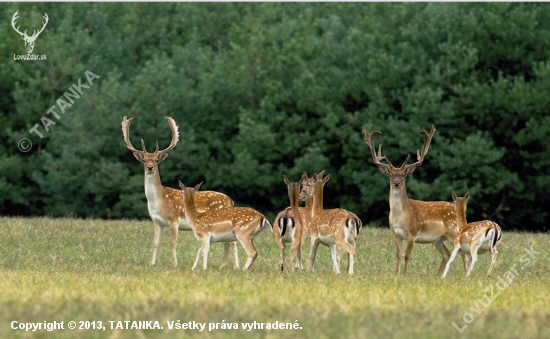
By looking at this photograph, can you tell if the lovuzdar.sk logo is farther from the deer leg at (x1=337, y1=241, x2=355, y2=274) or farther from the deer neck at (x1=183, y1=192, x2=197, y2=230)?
the deer leg at (x1=337, y1=241, x2=355, y2=274)

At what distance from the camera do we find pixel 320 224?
1180 centimetres

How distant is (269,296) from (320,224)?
3.05m

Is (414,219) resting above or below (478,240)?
above

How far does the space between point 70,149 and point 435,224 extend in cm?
2295

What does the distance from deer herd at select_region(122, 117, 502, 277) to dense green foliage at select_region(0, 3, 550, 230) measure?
16.9 m

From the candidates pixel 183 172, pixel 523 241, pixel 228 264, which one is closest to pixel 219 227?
pixel 228 264

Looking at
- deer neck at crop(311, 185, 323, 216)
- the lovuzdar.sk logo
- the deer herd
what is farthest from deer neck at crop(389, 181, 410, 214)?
the lovuzdar.sk logo

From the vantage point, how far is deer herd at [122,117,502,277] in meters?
11.6

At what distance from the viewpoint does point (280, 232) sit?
11.9 m

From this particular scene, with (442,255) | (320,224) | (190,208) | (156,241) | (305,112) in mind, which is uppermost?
(305,112)

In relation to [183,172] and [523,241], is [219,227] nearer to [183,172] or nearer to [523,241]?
[523,241]

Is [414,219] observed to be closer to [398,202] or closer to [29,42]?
[398,202]

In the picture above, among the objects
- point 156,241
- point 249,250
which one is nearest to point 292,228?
point 249,250

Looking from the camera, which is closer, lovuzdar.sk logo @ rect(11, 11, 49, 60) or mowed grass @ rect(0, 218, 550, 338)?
mowed grass @ rect(0, 218, 550, 338)
